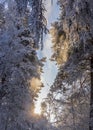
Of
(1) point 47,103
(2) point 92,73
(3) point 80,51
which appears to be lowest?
(1) point 47,103

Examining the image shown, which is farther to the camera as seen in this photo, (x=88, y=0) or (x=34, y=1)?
(x=88, y=0)

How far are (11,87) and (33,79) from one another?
5.14 meters

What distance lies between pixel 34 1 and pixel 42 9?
307 mm

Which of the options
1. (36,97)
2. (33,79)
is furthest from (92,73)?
(36,97)

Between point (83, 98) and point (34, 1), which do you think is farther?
point (83, 98)

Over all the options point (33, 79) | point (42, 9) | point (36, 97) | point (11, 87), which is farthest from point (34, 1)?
point (36, 97)

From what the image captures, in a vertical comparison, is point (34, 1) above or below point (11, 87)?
above

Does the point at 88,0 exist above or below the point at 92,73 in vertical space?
above

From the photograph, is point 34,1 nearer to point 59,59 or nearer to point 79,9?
point 79,9

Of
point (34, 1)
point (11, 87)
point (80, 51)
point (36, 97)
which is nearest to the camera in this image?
point (34, 1)

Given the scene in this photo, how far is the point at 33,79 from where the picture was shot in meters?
23.2

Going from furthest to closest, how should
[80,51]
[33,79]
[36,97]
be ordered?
[36,97] < [33,79] < [80,51]

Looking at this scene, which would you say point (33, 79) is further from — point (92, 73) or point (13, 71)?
point (92, 73)

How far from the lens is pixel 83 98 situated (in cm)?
1864
